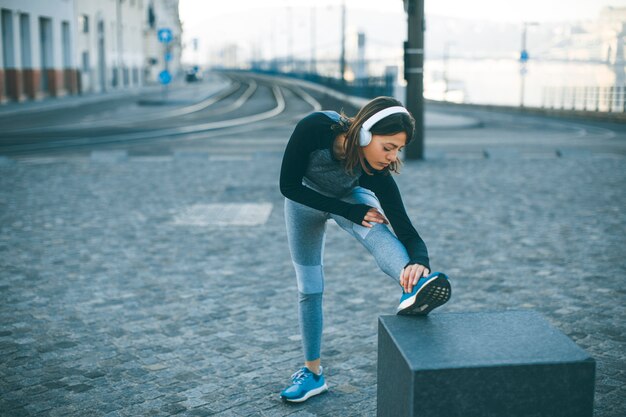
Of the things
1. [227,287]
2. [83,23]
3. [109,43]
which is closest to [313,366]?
[227,287]

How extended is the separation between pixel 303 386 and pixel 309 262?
2.05 ft

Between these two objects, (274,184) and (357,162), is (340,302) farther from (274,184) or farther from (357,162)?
(274,184)

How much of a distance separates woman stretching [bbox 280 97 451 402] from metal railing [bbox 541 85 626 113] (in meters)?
32.1

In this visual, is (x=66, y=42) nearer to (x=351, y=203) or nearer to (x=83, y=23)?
(x=83, y=23)

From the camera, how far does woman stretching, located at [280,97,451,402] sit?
3.07 metres

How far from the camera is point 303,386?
3.64 m

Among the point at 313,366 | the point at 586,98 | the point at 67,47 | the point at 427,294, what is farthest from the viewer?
the point at 67,47

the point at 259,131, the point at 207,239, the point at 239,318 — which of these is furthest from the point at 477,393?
the point at 259,131

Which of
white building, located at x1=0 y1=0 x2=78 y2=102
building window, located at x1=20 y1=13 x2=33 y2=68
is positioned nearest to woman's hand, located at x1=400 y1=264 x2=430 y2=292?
white building, located at x1=0 y1=0 x2=78 y2=102

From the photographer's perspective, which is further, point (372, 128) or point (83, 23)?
point (83, 23)

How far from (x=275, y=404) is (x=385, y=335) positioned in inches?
36.9

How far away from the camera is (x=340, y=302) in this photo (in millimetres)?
5336

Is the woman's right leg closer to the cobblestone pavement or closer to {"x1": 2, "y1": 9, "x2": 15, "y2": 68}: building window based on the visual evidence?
the cobblestone pavement

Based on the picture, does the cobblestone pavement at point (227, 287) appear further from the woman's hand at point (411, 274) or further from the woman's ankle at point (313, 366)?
the woman's hand at point (411, 274)
